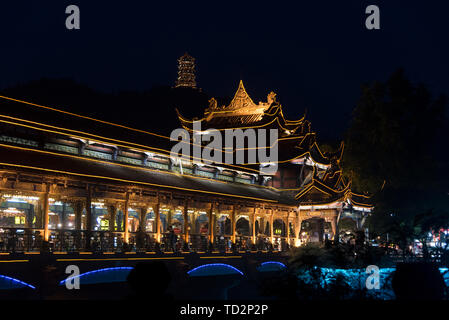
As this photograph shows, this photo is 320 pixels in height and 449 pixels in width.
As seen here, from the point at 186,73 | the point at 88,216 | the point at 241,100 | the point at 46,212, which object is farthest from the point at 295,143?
the point at 186,73

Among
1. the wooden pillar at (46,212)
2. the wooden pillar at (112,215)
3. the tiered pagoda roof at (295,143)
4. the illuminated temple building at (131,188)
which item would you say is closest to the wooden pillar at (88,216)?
the illuminated temple building at (131,188)

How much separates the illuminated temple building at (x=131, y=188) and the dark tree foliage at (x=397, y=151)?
2.49 metres

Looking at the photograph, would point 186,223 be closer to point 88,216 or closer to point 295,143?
point 88,216

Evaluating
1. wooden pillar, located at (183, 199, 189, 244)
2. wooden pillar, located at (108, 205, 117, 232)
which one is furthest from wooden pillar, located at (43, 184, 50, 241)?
wooden pillar, located at (183, 199, 189, 244)

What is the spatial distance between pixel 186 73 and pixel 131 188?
8101cm

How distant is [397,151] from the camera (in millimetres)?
43312

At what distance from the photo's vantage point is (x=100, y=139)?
26.7m

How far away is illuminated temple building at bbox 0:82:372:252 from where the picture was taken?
21969 millimetres

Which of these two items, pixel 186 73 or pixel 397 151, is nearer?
pixel 397 151

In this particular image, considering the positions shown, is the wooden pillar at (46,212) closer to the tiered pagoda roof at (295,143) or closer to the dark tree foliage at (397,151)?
the tiered pagoda roof at (295,143)

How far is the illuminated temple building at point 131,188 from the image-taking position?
72.1 ft

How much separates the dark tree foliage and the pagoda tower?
2212 inches

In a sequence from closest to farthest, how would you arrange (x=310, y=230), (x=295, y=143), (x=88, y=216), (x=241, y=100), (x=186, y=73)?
1. (x=88, y=216)
2. (x=295, y=143)
3. (x=241, y=100)
4. (x=310, y=230)
5. (x=186, y=73)
